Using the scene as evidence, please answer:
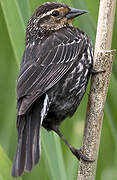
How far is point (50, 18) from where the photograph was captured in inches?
89.0

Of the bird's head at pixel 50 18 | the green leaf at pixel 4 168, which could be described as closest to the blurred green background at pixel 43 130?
the green leaf at pixel 4 168

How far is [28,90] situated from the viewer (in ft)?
6.04

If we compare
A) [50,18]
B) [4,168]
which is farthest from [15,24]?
[4,168]

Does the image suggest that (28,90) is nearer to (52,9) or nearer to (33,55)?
(33,55)

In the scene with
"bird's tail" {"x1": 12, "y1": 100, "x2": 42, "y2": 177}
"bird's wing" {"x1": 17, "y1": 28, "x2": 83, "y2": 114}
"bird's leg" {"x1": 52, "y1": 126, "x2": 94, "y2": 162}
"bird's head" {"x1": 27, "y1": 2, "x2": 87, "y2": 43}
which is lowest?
"bird's leg" {"x1": 52, "y1": 126, "x2": 94, "y2": 162}

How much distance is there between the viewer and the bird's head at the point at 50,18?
2.16m

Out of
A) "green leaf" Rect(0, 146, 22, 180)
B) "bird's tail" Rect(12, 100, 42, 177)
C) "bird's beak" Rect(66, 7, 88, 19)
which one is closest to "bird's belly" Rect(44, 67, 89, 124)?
"bird's tail" Rect(12, 100, 42, 177)

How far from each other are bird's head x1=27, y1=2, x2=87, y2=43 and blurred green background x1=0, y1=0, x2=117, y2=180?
0.17 metres

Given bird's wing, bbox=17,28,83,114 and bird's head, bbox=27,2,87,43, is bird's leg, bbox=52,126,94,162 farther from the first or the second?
bird's head, bbox=27,2,87,43

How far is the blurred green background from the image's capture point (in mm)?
1778

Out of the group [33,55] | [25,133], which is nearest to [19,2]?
[33,55]

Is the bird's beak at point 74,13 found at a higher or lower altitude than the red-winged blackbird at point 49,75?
higher

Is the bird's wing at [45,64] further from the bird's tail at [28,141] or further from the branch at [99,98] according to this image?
the branch at [99,98]

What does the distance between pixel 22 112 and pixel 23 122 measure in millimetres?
85
